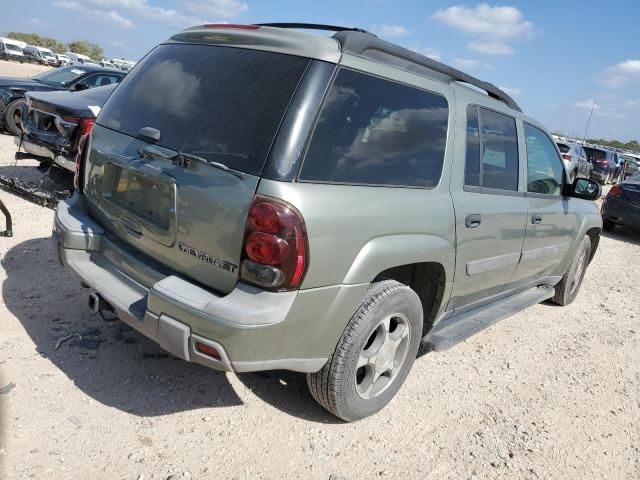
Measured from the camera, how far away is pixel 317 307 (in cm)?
237

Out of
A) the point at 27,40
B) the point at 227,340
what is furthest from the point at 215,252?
the point at 27,40

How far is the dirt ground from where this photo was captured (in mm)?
2449

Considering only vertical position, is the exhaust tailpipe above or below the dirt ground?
above

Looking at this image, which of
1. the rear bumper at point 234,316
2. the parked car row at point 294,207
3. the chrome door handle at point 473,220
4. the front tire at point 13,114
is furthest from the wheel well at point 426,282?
the front tire at point 13,114

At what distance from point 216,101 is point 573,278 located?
4.57m

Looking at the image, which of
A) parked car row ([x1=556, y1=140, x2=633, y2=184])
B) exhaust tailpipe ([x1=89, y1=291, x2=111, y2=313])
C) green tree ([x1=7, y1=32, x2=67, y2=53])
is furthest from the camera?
green tree ([x1=7, y1=32, x2=67, y2=53])

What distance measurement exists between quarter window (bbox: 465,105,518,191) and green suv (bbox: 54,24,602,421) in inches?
0.9

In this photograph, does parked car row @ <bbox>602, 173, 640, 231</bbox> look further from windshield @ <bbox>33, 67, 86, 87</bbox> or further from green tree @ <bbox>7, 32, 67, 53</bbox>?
green tree @ <bbox>7, 32, 67, 53</bbox>

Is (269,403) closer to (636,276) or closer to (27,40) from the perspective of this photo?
(636,276)

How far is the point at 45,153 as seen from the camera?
6.01 meters

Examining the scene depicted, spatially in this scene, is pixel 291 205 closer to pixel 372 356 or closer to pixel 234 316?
pixel 234 316

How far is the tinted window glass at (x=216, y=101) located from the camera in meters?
2.34

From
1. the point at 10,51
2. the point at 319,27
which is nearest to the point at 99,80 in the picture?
the point at 319,27

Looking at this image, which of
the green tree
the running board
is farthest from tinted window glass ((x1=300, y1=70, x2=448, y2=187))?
the green tree
